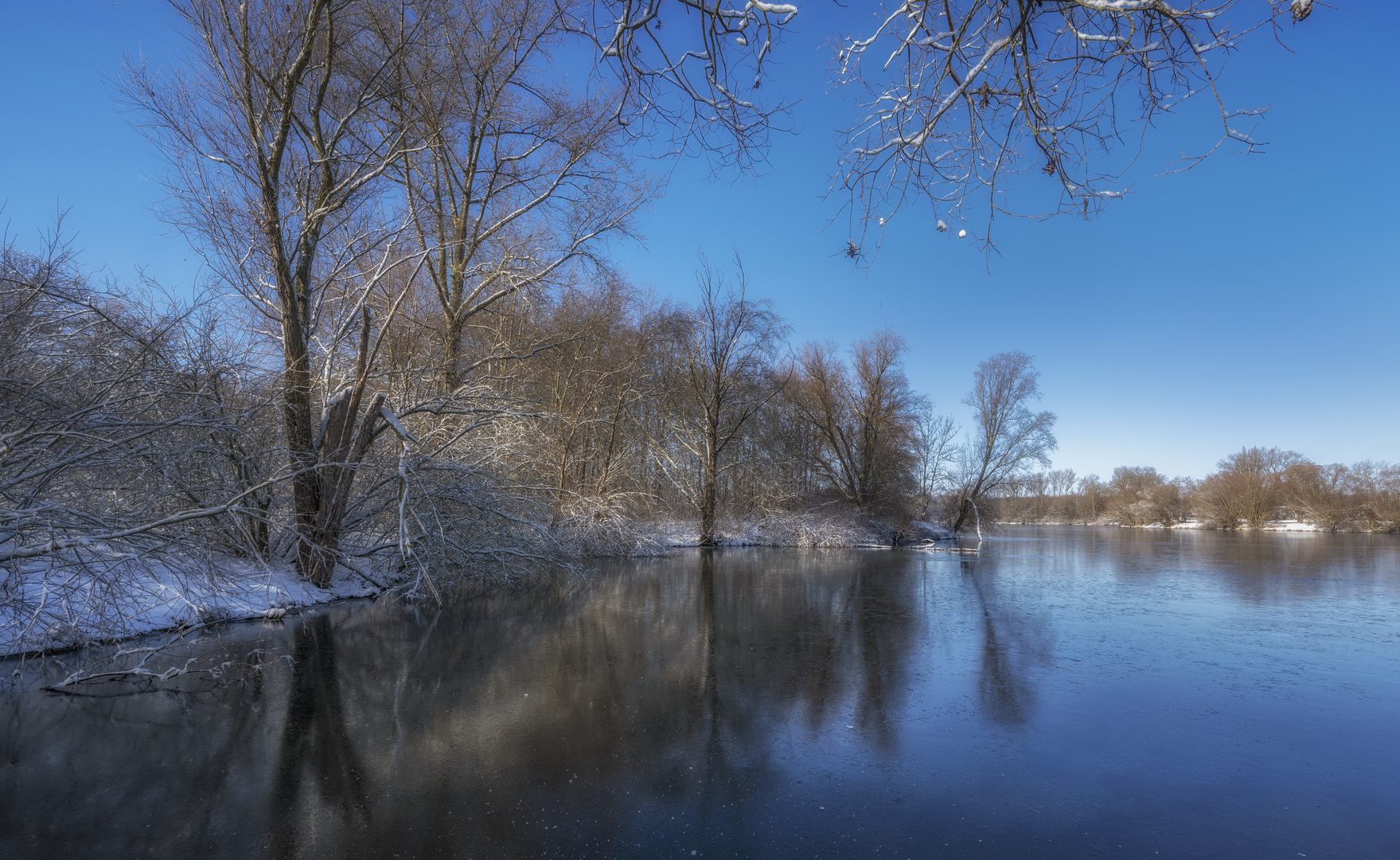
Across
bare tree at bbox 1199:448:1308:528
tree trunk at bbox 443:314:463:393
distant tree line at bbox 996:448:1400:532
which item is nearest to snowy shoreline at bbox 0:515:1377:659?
tree trunk at bbox 443:314:463:393

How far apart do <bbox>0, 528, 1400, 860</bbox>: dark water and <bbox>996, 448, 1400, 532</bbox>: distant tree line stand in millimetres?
30968

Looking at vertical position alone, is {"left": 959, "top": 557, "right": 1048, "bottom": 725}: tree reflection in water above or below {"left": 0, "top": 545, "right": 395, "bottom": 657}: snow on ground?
below

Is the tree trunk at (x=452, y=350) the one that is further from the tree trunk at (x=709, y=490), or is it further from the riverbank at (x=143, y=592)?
the tree trunk at (x=709, y=490)

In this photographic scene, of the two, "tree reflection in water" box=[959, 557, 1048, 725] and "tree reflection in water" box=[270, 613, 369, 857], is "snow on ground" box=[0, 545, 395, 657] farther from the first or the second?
"tree reflection in water" box=[959, 557, 1048, 725]

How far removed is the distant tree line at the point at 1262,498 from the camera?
40250 mm

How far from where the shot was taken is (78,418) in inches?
189

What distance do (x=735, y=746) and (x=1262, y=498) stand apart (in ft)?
190

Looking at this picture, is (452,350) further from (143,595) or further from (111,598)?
(111,598)

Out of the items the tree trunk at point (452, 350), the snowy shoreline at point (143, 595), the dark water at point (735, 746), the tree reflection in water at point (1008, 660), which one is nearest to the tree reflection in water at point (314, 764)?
the dark water at point (735, 746)

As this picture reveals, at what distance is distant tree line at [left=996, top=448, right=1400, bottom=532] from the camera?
40.2 meters

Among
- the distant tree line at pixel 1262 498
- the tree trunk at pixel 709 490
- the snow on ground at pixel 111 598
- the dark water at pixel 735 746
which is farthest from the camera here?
the distant tree line at pixel 1262 498

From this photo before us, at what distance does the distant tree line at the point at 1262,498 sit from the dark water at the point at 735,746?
31.0 meters

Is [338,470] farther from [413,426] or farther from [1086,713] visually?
[1086,713]

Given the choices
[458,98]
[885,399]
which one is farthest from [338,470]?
[885,399]
